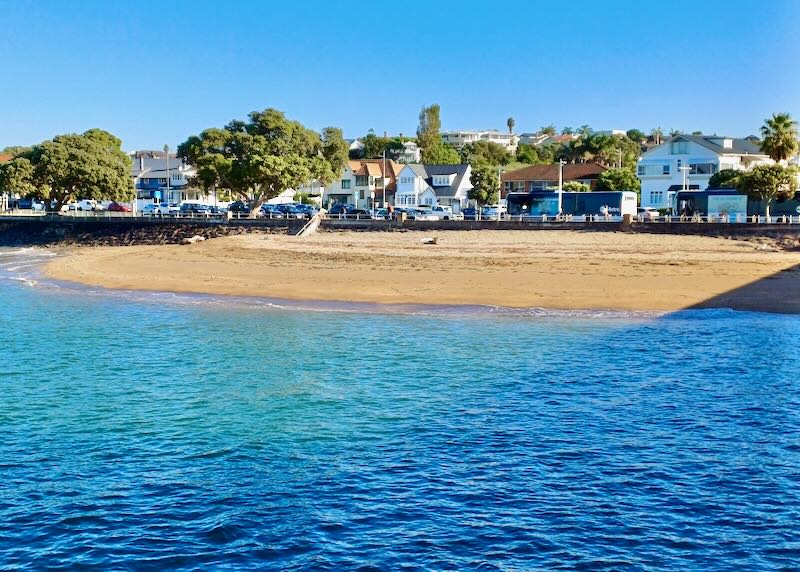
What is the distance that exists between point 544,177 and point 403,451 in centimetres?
9740

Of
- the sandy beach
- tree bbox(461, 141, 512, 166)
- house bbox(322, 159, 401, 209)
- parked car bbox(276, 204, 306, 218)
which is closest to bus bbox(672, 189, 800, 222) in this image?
the sandy beach

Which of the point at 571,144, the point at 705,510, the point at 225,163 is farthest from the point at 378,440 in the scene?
the point at 571,144

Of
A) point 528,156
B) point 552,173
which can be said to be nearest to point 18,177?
point 552,173

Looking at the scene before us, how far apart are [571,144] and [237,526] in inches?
5381

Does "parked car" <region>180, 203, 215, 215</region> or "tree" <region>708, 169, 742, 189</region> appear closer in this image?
"tree" <region>708, 169, 742, 189</region>

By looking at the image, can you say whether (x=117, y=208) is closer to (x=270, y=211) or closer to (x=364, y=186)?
(x=270, y=211)

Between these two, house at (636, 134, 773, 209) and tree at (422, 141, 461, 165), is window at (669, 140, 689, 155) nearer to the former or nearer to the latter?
house at (636, 134, 773, 209)

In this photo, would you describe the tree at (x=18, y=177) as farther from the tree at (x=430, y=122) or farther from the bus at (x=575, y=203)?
the tree at (x=430, y=122)

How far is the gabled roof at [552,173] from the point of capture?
11056 centimetres

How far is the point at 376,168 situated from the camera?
118438mm

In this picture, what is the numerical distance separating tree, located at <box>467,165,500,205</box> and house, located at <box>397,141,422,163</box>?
6024cm

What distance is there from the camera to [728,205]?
227ft

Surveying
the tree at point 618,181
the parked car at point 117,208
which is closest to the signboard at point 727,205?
the tree at point 618,181

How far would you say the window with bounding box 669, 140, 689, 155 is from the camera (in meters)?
93.6
